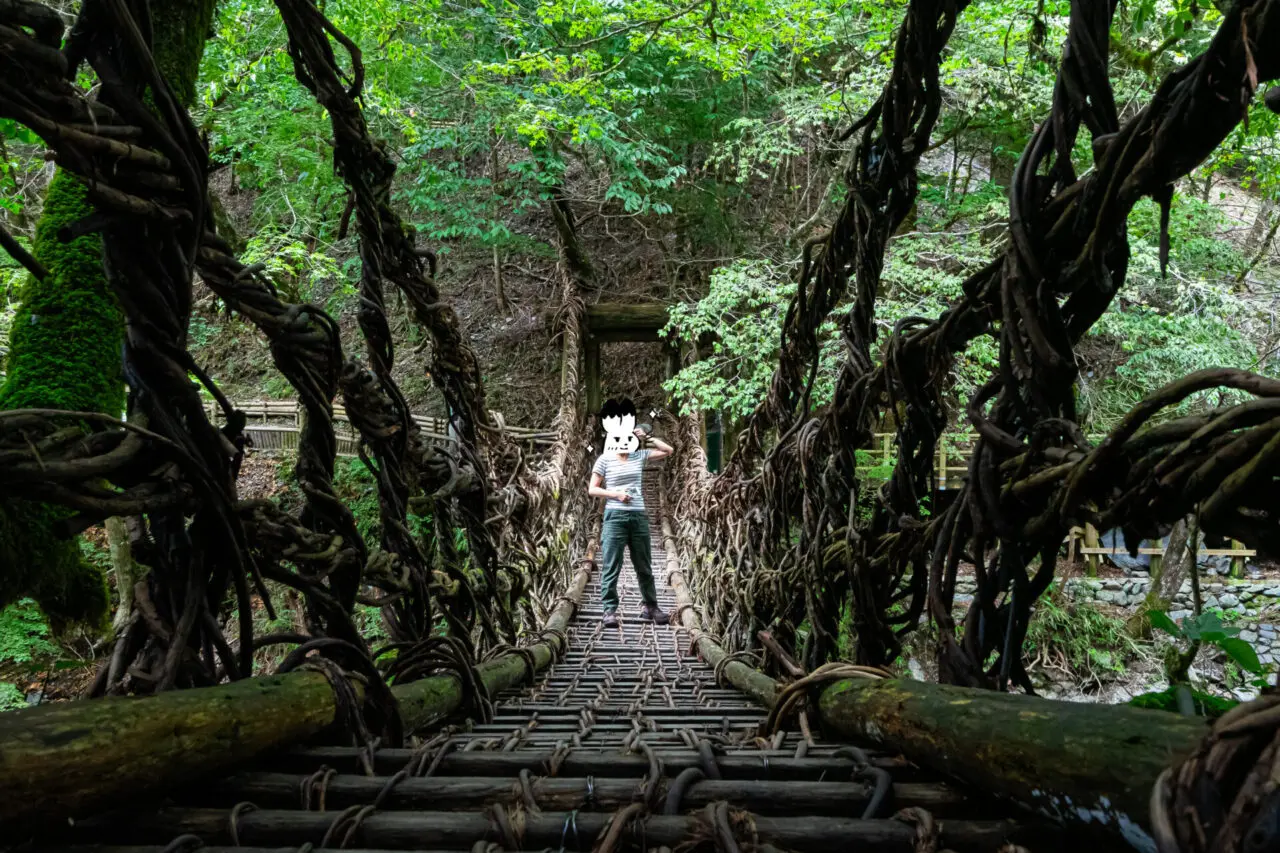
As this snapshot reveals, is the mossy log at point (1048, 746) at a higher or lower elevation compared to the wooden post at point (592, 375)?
lower

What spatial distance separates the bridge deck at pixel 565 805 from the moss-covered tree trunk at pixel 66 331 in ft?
7.70

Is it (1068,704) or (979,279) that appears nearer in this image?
(1068,704)

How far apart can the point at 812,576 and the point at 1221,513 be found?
3.19ft

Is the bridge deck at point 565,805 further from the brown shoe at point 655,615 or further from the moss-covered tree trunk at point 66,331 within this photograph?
the brown shoe at point 655,615

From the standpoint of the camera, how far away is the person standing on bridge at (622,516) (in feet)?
11.5

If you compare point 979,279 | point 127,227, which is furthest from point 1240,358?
point 127,227

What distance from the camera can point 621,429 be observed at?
367cm

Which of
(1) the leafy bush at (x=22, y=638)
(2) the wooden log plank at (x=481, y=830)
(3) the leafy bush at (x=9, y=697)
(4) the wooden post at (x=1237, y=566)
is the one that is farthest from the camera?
(4) the wooden post at (x=1237, y=566)

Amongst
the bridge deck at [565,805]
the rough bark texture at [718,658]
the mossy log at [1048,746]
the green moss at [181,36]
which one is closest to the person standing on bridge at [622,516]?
the rough bark texture at [718,658]

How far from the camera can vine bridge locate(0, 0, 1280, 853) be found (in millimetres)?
528

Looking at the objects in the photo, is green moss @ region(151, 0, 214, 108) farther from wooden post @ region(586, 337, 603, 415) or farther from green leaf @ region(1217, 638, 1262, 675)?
wooden post @ region(586, 337, 603, 415)

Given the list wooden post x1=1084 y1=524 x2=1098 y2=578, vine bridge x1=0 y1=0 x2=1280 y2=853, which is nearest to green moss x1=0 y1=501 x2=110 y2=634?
vine bridge x1=0 y1=0 x2=1280 y2=853

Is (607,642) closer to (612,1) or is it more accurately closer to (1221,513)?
(1221,513)

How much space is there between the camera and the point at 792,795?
695mm
